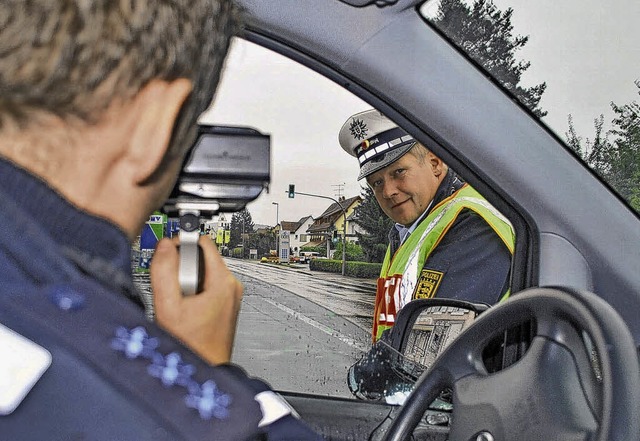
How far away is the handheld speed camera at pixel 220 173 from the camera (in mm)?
1140

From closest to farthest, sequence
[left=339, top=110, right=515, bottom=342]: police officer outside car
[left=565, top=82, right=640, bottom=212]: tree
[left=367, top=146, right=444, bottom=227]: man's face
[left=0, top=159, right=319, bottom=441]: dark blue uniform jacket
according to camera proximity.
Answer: [left=0, top=159, right=319, bottom=441]: dark blue uniform jacket → [left=565, top=82, right=640, bottom=212]: tree → [left=339, top=110, right=515, bottom=342]: police officer outside car → [left=367, top=146, right=444, bottom=227]: man's face

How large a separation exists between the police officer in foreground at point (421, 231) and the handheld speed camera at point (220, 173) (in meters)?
0.53

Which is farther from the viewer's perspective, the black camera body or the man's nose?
the man's nose

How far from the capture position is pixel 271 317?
2072 mm

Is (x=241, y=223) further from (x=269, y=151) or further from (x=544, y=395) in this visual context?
(x=544, y=395)

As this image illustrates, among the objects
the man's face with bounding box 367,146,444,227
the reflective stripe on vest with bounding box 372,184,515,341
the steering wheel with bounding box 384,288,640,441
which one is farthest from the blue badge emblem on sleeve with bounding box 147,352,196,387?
the man's face with bounding box 367,146,444,227

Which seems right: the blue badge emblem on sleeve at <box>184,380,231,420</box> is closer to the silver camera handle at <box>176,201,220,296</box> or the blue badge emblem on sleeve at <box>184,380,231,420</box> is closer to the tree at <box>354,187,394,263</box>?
the silver camera handle at <box>176,201,220,296</box>

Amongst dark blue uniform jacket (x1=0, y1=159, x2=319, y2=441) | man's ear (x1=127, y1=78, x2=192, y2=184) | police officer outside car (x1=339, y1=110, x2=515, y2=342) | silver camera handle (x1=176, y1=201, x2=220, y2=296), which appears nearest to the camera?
dark blue uniform jacket (x1=0, y1=159, x2=319, y2=441)

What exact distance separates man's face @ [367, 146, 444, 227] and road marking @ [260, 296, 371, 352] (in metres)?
0.52

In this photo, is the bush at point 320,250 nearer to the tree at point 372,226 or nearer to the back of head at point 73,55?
the tree at point 372,226

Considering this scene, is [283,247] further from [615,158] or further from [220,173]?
[220,173]

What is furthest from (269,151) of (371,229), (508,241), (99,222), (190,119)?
→ (371,229)

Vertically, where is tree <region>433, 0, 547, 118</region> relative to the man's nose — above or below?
above

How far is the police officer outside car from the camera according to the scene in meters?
1.90
